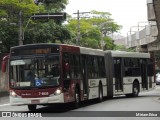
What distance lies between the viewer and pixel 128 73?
29.7m

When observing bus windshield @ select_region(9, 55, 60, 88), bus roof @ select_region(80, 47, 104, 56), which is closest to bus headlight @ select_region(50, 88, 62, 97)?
bus windshield @ select_region(9, 55, 60, 88)

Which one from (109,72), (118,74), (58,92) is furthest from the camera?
(118,74)

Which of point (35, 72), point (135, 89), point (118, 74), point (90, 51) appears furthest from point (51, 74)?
point (135, 89)

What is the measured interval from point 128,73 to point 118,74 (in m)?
0.94

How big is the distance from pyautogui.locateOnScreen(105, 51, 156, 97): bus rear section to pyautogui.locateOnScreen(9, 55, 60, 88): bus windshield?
916 cm

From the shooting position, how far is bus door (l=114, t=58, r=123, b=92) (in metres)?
28.9

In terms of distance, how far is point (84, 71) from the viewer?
23172mm

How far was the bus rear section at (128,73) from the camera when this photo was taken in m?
28.7

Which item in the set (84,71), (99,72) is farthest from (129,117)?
(99,72)

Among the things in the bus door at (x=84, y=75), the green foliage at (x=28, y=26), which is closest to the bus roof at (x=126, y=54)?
the bus door at (x=84, y=75)

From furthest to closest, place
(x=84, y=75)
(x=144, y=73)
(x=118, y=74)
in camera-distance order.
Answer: (x=144, y=73) < (x=118, y=74) < (x=84, y=75)

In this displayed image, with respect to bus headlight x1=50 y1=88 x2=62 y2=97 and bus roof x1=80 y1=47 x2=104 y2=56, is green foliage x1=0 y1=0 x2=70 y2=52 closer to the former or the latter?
bus roof x1=80 y1=47 x2=104 y2=56

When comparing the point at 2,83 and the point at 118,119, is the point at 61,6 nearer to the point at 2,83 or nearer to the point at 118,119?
the point at 2,83

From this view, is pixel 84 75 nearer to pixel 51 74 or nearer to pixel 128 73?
pixel 51 74
